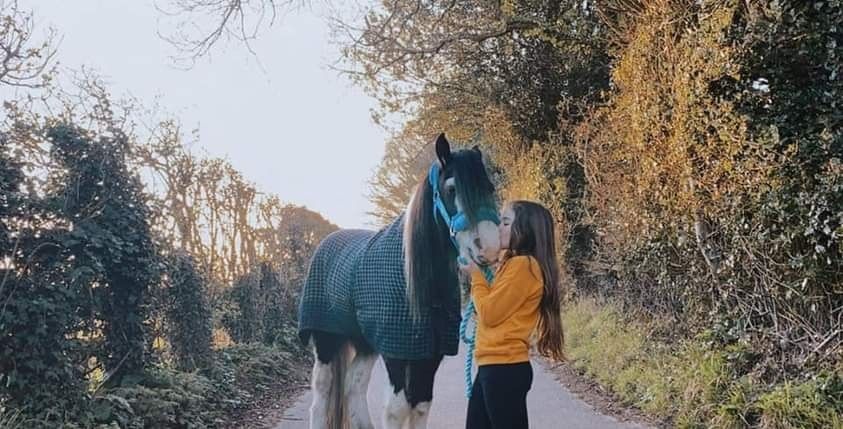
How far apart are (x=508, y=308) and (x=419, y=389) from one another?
57 centimetres

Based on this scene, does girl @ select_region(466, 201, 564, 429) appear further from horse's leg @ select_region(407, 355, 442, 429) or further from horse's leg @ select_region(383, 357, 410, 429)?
horse's leg @ select_region(383, 357, 410, 429)

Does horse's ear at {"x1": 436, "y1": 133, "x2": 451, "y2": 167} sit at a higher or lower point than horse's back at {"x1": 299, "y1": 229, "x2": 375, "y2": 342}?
higher

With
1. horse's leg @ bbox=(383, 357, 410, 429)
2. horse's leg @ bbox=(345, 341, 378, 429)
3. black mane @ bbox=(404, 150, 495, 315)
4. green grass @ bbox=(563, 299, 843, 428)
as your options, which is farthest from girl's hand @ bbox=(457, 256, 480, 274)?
green grass @ bbox=(563, 299, 843, 428)

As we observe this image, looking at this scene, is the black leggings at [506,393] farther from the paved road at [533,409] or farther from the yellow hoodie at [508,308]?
the paved road at [533,409]

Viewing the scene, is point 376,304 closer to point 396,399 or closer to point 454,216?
point 396,399

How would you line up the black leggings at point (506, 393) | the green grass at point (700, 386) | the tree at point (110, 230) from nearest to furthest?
the black leggings at point (506, 393), the green grass at point (700, 386), the tree at point (110, 230)

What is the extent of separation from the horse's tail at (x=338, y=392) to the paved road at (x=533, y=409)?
1.94 feet

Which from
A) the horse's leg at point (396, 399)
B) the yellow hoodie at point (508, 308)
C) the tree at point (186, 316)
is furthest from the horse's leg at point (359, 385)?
the tree at point (186, 316)

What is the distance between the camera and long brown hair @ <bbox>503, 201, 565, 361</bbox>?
A: 2.90 m

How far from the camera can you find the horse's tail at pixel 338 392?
3707 millimetres

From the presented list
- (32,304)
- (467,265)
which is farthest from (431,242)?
(32,304)

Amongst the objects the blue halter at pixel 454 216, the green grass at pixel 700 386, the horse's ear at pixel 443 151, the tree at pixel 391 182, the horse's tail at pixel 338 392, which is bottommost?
the green grass at pixel 700 386

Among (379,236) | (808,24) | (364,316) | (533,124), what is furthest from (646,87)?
(533,124)

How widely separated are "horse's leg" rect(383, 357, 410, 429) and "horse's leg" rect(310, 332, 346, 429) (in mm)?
908
